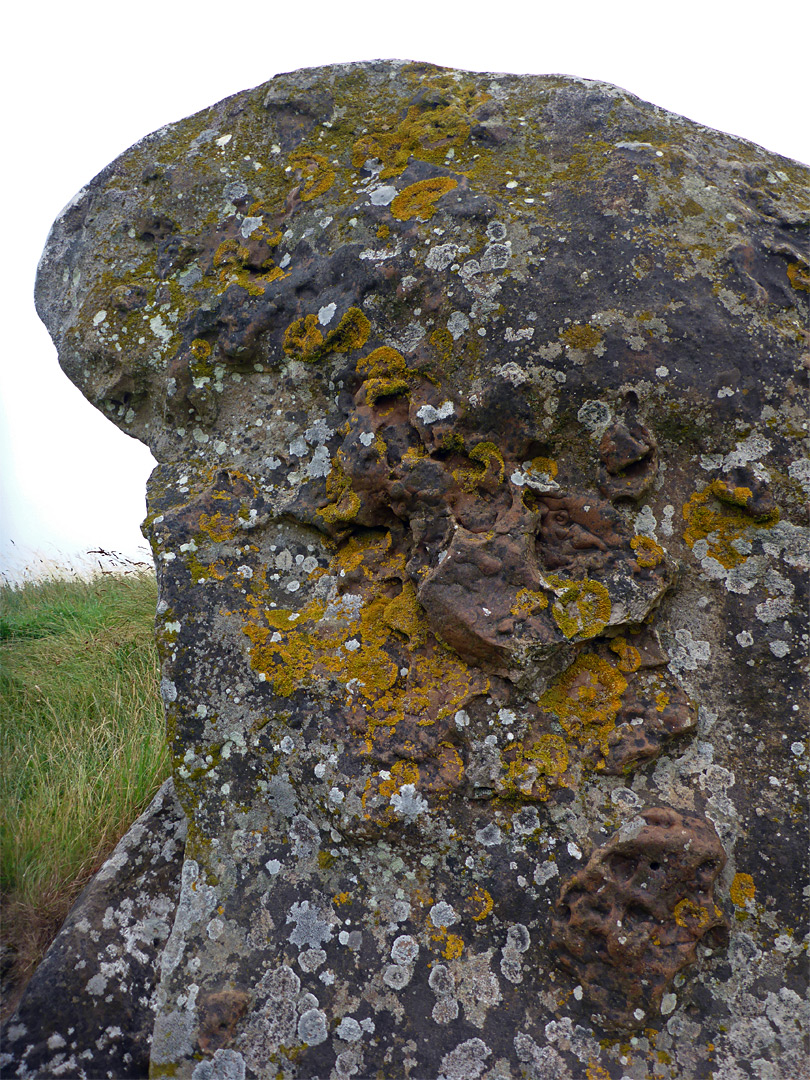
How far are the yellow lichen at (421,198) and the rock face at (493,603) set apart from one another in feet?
0.04

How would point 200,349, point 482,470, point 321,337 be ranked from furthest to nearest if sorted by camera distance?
point 200,349 < point 321,337 < point 482,470

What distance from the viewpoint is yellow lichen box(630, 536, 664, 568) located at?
8.21 feet

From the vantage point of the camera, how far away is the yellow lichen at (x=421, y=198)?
9.64ft

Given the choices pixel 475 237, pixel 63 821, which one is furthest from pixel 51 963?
pixel 475 237

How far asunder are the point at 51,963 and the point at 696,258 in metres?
3.48

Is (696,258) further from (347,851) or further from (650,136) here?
(347,851)

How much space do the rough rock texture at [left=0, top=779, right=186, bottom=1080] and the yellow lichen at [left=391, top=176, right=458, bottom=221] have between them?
2.67m

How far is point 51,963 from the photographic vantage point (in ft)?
Result: 8.37

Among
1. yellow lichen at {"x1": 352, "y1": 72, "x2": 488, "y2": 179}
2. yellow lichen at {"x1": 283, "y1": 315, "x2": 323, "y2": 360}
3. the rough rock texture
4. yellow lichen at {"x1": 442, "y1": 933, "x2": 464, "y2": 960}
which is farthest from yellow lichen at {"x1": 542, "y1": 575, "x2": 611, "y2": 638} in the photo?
yellow lichen at {"x1": 352, "y1": 72, "x2": 488, "y2": 179}

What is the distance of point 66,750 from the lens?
3939 millimetres

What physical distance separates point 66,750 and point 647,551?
10.6 feet

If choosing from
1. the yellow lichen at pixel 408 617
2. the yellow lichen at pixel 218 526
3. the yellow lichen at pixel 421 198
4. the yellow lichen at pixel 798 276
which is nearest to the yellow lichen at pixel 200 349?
the yellow lichen at pixel 218 526

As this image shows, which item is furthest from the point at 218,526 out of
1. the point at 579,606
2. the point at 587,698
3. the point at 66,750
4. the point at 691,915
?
the point at 691,915

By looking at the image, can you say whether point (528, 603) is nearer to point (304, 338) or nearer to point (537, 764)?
point (537, 764)
